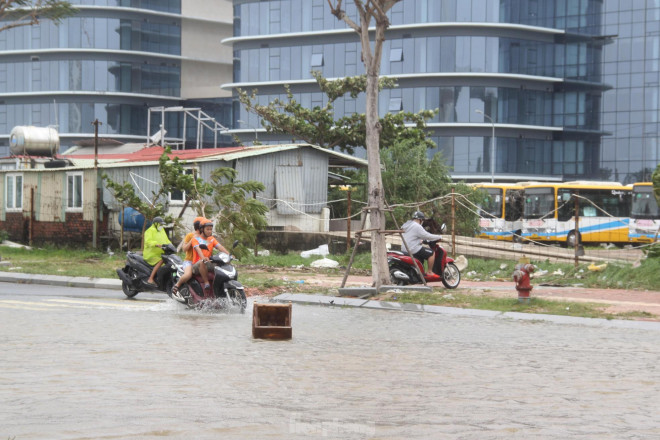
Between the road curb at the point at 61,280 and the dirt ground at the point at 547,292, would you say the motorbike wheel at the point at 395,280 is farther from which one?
the road curb at the point at 61,280

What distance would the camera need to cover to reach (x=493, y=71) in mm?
73625

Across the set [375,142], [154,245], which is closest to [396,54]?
[375,142]

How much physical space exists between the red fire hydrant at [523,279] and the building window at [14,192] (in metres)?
26.7

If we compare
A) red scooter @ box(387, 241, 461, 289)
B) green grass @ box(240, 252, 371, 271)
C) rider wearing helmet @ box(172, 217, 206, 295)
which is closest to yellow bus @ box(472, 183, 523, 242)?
green grass @ box(240, 252, 371, 271)

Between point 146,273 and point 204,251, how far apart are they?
106 inches

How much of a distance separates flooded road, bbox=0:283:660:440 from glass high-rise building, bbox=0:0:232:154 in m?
78.6

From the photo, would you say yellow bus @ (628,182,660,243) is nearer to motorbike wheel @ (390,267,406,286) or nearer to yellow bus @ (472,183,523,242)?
yellow bus @ (472,183,523,242)

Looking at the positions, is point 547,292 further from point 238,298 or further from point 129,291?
point 129,291

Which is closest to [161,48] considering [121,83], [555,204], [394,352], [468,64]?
[121,83]

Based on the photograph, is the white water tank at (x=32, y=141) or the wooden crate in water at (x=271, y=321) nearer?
the wooden crate in water at (x=271, y=321)

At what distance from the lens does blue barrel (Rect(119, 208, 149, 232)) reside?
106ft

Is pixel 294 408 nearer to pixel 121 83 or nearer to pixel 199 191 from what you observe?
pixel 199 191

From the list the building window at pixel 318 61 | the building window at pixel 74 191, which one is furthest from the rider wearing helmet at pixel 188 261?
the building window at pixel 318 61

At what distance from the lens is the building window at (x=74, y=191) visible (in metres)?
35.0
